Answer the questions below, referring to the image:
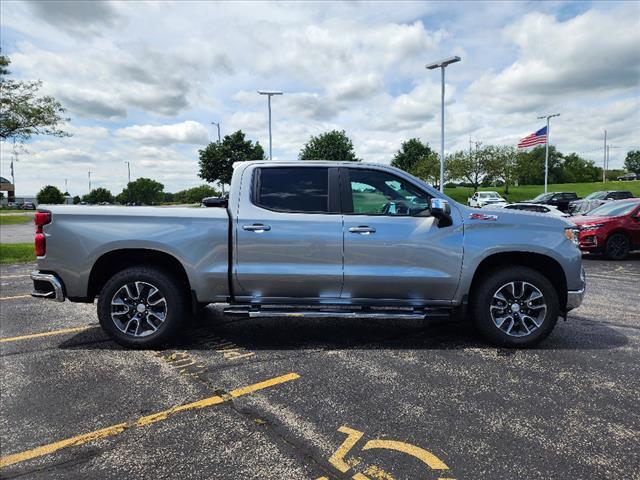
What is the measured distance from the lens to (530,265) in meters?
4.77

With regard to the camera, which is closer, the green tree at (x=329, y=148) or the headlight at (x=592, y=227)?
the headlight at (x=592, y=227)

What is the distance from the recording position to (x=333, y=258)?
4.46 metres

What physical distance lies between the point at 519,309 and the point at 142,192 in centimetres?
9728

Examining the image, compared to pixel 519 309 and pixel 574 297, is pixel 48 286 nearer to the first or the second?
pixel 519 309

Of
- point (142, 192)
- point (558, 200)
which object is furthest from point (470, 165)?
point (142, 192)

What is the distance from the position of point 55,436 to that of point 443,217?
3608 mm

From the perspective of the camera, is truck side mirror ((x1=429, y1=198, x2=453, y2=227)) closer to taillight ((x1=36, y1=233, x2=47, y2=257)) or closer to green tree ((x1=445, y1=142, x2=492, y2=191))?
taillight ((x1=36, y1=233, x2=47, y2=257))

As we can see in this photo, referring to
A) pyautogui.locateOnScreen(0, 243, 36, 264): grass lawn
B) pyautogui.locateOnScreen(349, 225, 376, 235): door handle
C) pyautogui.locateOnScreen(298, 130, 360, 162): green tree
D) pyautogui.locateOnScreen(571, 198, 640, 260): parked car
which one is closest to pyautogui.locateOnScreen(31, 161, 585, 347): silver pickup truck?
pyautogui.locateOnScreen(349, 225, 376, 235): door handle

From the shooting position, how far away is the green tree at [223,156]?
34000 mm

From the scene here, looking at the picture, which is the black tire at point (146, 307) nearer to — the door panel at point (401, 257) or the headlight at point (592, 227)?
the door panel at point (401, 257)

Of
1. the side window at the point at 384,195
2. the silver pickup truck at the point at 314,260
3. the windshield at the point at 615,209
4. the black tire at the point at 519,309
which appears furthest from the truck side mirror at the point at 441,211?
the windshield at the point at 615,209

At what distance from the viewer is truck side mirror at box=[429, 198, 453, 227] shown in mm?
4262

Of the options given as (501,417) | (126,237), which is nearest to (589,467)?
Result: (501,417)

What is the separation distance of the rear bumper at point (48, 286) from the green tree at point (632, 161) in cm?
15330
